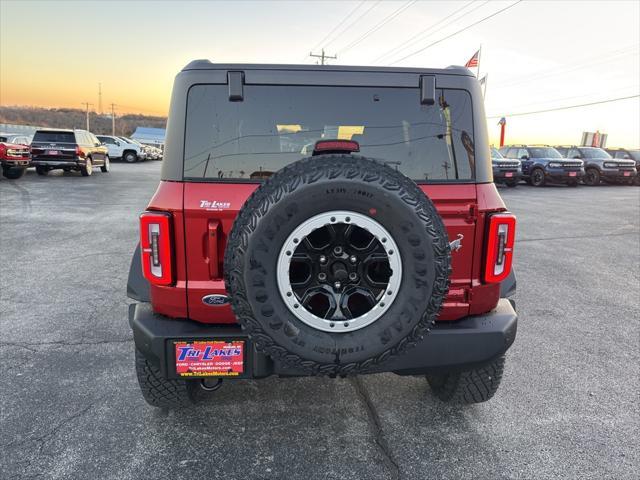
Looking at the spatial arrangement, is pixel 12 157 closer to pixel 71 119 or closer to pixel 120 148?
pixel 120 148

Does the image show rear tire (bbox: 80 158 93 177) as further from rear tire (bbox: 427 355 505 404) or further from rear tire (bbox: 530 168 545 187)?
rear tire (bbox: 427 355 505 404)

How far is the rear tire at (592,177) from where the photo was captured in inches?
903

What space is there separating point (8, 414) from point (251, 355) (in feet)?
5.60

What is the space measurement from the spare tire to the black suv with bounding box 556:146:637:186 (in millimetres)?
24464

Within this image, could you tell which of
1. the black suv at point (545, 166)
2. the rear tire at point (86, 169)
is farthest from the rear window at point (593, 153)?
the rear tire at point (86, 169)

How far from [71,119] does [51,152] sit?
122470 mm

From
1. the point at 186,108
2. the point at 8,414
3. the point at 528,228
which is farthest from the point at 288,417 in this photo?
the point at 528,228

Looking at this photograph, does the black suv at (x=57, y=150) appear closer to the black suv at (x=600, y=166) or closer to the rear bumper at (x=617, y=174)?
the black suv at (x=600, y=166)

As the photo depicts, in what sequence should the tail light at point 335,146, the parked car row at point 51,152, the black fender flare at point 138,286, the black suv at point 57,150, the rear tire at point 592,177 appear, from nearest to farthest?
the tail light at point 335,146 → the black fender flare at point 138,286 → the parked car row at point 51,152 → the black suv at point 57,150 → the rear tire at point 592,177

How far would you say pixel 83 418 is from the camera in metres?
2.80

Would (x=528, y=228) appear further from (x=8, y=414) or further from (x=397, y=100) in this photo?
(x=8, y=414)

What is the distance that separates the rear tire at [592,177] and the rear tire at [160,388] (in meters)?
25.1

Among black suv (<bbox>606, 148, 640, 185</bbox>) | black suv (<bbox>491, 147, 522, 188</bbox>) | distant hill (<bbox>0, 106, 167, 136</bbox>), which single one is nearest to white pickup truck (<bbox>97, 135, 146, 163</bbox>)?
black suv (<bbox>491, 147, 522, 188</bbox>)

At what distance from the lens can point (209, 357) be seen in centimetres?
231
